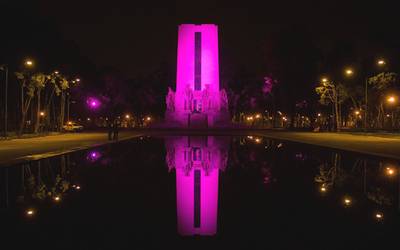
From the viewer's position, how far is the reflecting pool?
691cm

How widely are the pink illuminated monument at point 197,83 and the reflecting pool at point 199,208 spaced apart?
5494 cm

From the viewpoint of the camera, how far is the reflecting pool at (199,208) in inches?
272

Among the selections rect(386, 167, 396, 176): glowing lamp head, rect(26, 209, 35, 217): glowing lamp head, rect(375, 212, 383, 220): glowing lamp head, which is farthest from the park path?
rect(26, 209, 35, 217): glowing lamp head

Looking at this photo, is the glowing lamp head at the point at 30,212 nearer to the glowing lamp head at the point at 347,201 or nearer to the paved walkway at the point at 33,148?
the glowing lamp head at the point at 347,201

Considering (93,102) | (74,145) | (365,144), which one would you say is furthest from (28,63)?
(93,102)

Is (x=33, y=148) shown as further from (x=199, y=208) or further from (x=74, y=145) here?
(x=199, y=208)

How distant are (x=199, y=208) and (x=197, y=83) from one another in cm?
6314

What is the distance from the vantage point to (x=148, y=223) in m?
7.91

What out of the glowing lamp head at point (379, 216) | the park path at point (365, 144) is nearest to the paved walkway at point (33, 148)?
the glowing lamp head at point (379, 216)

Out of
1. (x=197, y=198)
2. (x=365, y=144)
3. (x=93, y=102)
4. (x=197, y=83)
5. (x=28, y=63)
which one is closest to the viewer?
(x=197, y=198)

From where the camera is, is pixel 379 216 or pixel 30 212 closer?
pixel 379 216

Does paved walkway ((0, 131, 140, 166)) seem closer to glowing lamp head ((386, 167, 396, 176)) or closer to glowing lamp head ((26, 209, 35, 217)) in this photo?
glowing lamp head ((26, 209, 35, 217))

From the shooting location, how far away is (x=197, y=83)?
71.8 m

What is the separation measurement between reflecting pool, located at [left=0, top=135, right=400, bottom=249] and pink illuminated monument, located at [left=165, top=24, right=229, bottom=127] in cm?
5494
